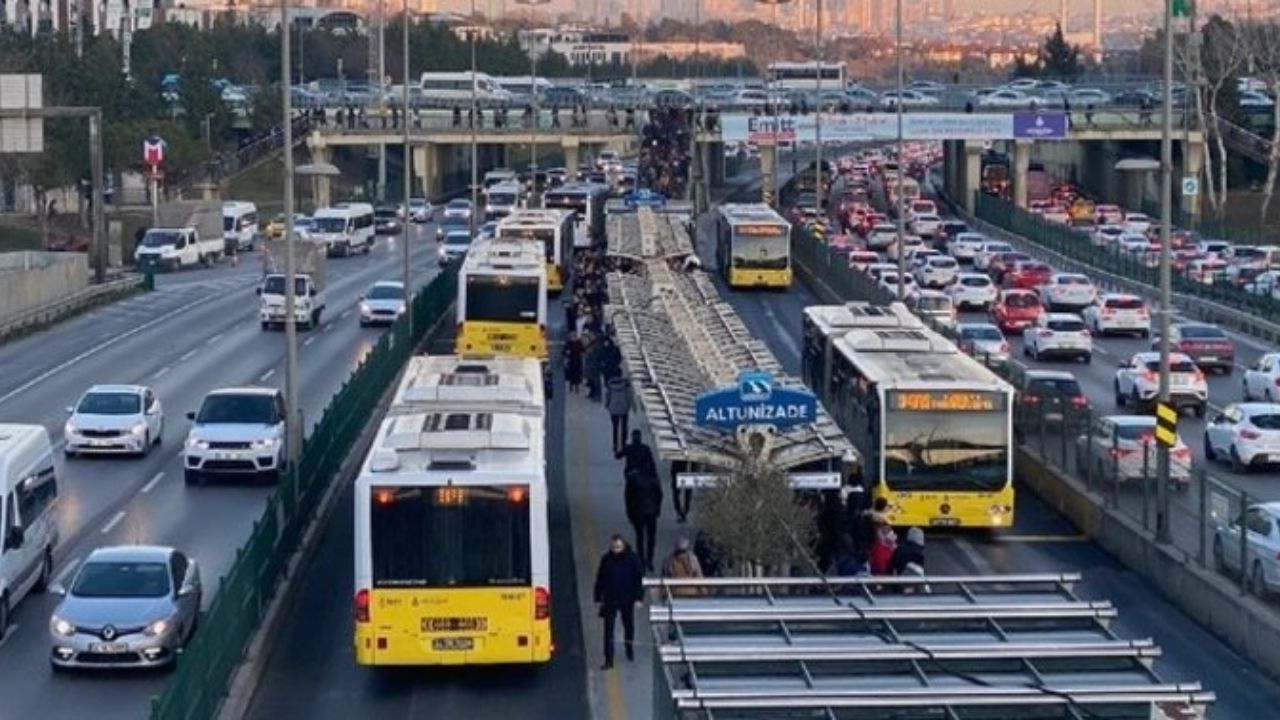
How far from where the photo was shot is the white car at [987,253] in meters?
81.8

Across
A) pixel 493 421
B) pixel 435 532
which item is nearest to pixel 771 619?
pixel 435 532

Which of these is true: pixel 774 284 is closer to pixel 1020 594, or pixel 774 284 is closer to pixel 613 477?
pixel 613 477

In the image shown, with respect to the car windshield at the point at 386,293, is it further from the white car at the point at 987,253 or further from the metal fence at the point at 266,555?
the white car at the point at 987,253

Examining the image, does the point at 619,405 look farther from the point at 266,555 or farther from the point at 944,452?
the point at 266,555

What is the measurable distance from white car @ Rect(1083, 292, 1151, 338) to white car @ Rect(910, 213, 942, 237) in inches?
1242

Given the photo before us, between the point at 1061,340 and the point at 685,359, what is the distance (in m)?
21.4

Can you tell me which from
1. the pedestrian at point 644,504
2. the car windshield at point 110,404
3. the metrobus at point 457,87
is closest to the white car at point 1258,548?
the pedestrian at point 644,504

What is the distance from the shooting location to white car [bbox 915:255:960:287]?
7200cm

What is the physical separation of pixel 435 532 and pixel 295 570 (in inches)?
238

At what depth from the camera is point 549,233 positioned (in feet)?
219

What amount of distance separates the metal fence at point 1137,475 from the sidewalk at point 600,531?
5.49 meters

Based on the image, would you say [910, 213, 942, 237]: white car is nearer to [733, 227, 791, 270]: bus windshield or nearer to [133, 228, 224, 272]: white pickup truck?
[733, 227, 791, 270]: bus windshield

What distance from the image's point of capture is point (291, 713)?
22.3 metres

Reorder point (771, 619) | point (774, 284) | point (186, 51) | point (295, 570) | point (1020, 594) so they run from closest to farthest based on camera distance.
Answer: point (771, 619)
point (1020, 594)
point (295, 570)
point (774, 284)
point (186, 51)
